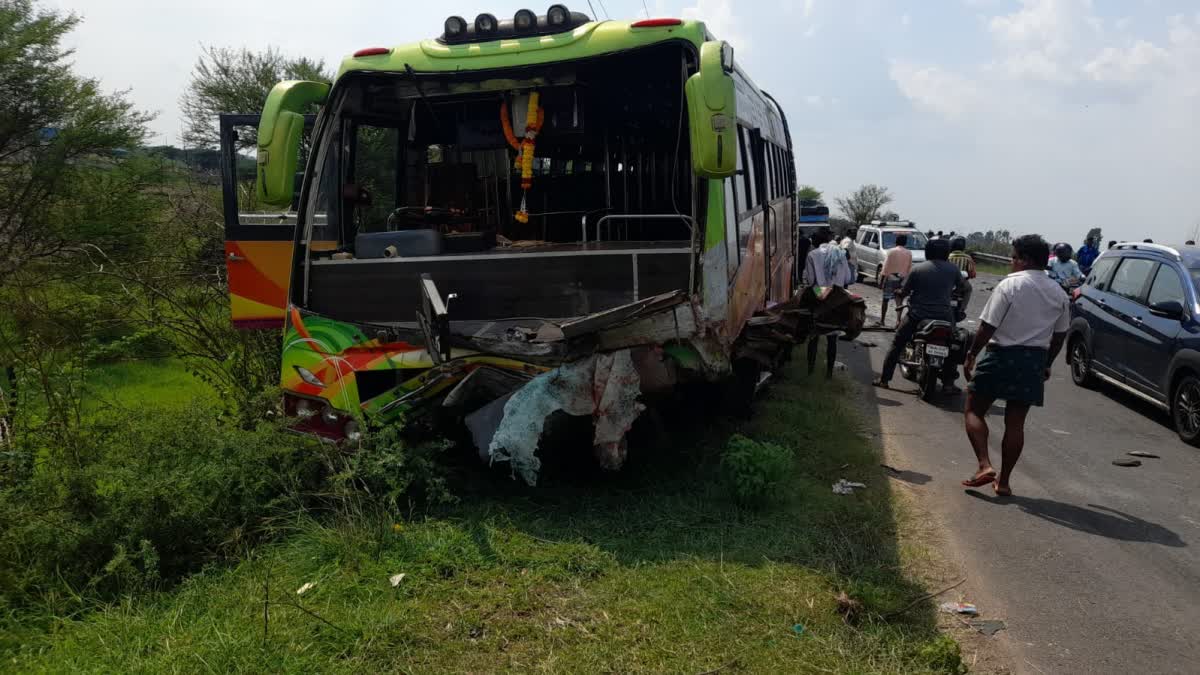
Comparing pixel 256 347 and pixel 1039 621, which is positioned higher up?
pixel 256 347

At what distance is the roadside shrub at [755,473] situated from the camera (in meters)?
4.95

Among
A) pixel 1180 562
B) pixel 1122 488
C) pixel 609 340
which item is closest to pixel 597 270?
pixel 609 340

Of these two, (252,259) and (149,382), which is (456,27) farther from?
(149,382)

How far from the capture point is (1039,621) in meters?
3.99

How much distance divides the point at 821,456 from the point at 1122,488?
2.17 m

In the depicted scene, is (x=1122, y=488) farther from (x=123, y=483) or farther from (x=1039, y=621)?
(x=123, y=483)

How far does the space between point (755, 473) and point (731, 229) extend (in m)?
1.66

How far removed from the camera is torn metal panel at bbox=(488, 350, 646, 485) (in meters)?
4.47

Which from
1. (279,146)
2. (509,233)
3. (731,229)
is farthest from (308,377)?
(731,229)

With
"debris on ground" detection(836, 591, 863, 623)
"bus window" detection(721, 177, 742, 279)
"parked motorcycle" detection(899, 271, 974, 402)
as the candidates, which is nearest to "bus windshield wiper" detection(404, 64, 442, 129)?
"bus window" detection(721, 177, 742, 279)

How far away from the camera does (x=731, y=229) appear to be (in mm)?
5652

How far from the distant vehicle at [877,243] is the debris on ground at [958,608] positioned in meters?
21.4

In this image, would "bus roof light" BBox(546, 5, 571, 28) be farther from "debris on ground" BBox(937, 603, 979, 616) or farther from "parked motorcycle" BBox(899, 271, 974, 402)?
"parked motorcycle" BBox(899, 271, 974, 402)

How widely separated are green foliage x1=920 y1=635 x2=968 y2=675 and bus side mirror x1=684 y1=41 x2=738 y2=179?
2.45m
